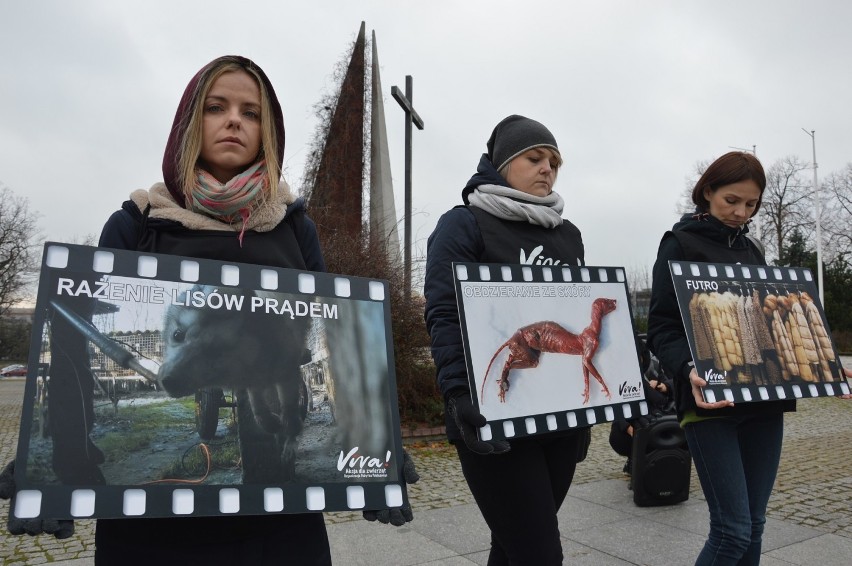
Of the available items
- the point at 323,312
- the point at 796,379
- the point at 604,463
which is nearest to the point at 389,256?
the point at 604,463

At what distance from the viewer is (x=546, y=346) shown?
7.51ft

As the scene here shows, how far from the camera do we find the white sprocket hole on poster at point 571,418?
88.1 inches

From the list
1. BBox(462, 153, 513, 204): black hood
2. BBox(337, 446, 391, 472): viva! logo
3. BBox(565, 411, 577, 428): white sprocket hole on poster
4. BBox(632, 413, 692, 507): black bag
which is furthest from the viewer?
BBox(632, 413, 692, 507): black bag

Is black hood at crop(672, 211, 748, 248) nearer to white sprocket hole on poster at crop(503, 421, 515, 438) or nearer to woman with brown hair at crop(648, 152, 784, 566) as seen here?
woman with brown hair at crop(648, 152, 784, 566)

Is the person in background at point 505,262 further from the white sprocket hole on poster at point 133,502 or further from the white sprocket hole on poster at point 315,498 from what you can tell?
the white sprocket hole on poster at point 133,502

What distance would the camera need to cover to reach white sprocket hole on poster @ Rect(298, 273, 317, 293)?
171 cm

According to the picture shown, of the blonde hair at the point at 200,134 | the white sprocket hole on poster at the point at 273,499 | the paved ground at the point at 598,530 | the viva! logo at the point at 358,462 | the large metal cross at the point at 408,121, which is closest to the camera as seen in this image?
the white sprocket hole on poster at the point at 273,499

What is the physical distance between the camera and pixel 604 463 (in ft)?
24.6

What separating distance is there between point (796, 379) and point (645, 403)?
2.68ft

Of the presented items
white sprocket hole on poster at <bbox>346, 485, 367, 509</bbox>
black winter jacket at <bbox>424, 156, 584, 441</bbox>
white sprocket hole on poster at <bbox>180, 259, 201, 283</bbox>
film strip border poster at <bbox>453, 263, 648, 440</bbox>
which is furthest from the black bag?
white sprocket hole on poster at <bbox>180, 259, 201, 283</bbox>

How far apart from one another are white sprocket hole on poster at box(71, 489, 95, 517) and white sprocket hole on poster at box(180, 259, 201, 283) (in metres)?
0.51

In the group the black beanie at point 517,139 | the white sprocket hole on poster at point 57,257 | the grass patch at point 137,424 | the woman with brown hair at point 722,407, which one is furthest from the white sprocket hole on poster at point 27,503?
the woman with brown hair at point 722,407

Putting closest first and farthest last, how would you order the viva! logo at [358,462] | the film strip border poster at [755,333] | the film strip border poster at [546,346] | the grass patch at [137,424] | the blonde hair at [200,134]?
the grass patch at [137,424] < the viva! logo at [358,462] < the blonde hair at [200,134] < the film strip border poster at [546,346] < the film strip border poster at [755,333]

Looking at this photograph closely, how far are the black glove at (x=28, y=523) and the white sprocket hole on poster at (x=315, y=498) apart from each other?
19.5 inches
